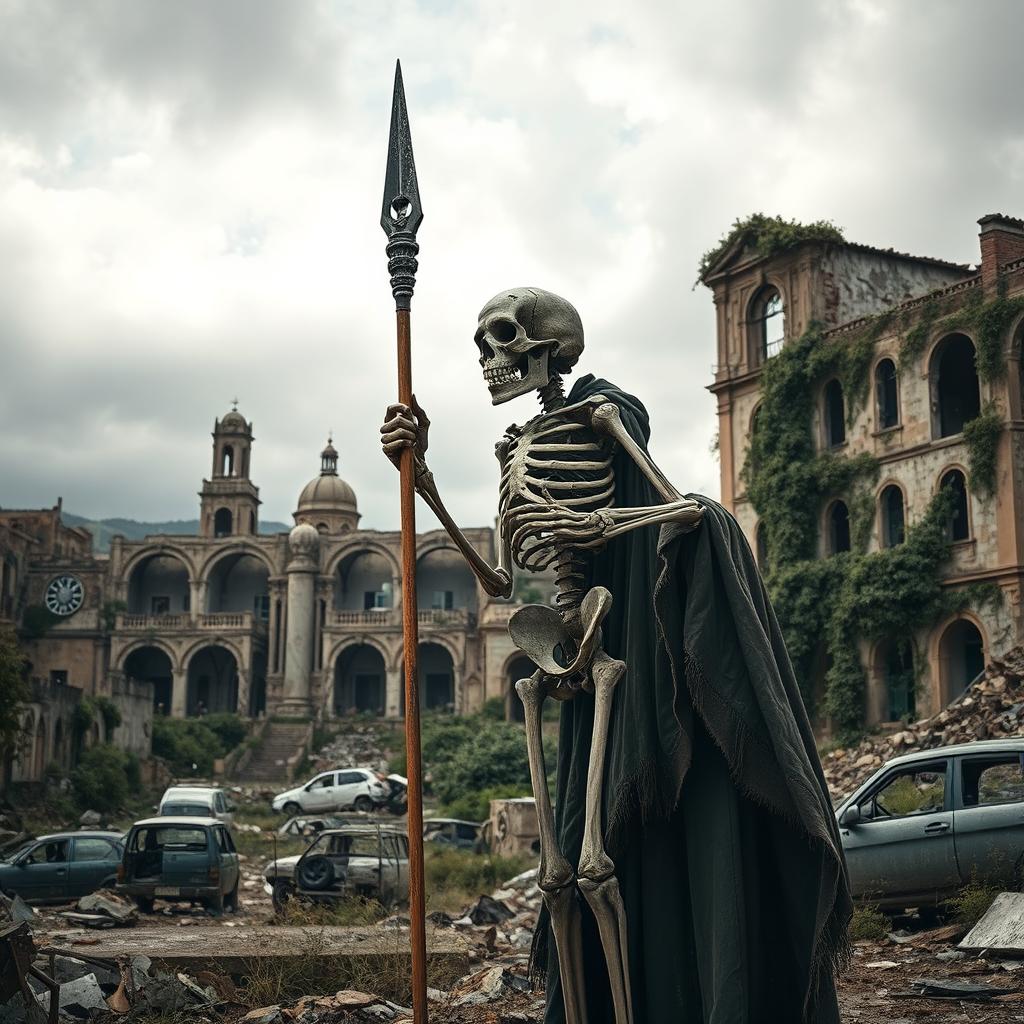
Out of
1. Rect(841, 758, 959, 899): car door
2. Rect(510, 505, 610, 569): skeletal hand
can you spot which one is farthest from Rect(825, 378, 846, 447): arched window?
Rect(510, 505, 610, 569): skeletal hand

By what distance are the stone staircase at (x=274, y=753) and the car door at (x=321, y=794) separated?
1049cm

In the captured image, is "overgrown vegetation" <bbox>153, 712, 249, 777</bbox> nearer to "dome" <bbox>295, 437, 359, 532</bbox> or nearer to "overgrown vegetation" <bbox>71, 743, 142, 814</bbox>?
"overgrown vegetation" <bbox>71, 743, 142, 814</bbox>

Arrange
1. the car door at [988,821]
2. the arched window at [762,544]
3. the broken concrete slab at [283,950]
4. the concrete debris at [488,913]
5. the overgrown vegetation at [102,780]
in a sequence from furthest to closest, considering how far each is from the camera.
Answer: the overgrown vegetation at [102,780], the arched window at [762,544], the concrete debris at [488,913], the car door at [988,821], the broken concrete slab at [283,950]

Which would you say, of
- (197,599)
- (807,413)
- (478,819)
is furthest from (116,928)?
(197,599)

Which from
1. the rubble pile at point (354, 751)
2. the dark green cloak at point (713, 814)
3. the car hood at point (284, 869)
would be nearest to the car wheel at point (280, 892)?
the car hood at point (284, 869)

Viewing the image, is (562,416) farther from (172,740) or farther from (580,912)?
(172,740)

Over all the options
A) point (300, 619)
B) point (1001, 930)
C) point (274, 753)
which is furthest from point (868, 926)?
point (300, 619)

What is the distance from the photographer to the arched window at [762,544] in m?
33.1

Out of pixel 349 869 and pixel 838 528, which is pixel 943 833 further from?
pixel 838 528

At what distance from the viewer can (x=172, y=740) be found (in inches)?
1783

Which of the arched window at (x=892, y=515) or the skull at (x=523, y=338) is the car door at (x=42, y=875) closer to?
the skull at (x=523, y=338)

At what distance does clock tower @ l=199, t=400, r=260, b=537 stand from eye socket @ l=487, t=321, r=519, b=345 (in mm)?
57665

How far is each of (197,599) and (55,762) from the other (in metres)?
23.5

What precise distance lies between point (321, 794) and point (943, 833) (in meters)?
24.2
